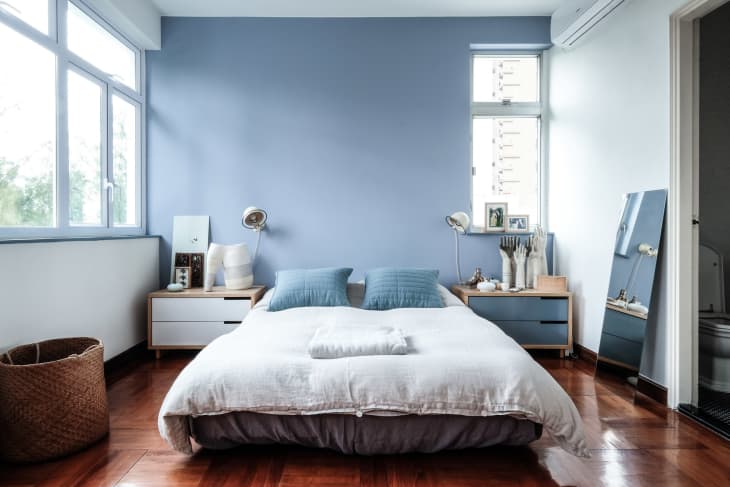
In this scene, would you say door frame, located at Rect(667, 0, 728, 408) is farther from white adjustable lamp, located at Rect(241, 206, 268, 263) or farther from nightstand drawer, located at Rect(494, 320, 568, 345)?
white adjustable lamp, located at Rect(241, 206, 268, 263)

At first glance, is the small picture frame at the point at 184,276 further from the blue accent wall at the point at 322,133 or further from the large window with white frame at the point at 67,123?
the large window with white frame at the point at 67,123

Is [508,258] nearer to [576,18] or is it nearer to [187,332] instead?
[576,18]

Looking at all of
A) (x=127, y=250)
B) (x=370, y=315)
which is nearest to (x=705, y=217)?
(x=370, y=315)

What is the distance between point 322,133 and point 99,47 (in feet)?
6.01

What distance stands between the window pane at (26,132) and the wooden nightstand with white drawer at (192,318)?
1133 millimetres

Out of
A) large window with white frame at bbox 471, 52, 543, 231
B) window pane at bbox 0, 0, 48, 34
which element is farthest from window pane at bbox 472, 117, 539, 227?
window pane at bbox 0, 0, 48, 34

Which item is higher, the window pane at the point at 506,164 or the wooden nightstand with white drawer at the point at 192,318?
the window pane at the point at 506,164

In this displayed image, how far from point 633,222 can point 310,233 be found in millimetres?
2522

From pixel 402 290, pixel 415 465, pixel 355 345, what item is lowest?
pixel 415 465

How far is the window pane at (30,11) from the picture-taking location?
2.40 meters

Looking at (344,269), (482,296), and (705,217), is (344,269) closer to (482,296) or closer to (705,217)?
(482,296)

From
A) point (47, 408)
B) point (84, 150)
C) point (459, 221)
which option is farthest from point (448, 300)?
point (84, 150)

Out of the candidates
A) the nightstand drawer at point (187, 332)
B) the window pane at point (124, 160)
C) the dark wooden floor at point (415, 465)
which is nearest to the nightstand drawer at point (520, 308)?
the dark wooden floor at point (415, 465)

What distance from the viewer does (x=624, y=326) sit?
9.60 feet
